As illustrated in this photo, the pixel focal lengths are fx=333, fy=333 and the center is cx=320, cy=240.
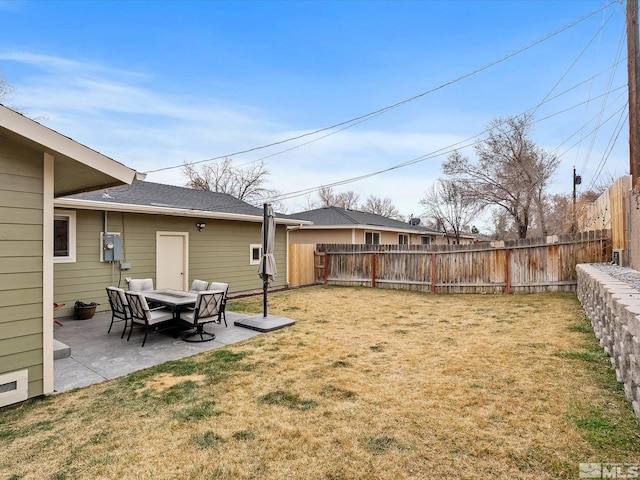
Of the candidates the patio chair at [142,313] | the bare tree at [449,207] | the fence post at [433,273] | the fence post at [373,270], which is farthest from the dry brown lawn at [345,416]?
the bare tree at [449,207]

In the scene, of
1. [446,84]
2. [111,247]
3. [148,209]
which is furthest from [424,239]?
[111,247]

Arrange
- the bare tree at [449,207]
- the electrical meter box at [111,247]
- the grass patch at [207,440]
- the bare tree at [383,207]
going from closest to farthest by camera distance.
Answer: the grass patch at [207,440] → the electrical meter box at [111,247] → the bare tree at [449,207] → the bare tree at [383,207]

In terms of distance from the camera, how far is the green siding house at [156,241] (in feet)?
23.9

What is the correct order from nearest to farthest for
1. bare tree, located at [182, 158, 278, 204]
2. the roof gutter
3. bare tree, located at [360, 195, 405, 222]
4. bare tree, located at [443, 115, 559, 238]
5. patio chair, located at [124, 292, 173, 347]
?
patio chair, located at [124, 292, 173, 347] < the roof gutter < bare tree, located at [443, 115, 559, 238] < bare tree, located at [182, 158, 278, 204] < bare tree, located at [360, 195, 405, 222]

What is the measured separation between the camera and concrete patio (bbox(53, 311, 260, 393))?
13.6 feet

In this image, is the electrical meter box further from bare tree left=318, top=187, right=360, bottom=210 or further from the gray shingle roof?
bare tree left=318, top=187, right=360, bottom=210

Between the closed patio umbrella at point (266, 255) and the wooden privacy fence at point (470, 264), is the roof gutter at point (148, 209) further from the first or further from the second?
the wooden privacy fence at point (470, 264)

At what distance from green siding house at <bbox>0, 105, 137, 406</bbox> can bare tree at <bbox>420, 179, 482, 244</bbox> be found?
22.2 m

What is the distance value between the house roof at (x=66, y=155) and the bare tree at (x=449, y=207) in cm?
2147

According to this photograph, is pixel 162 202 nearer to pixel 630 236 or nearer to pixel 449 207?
pixel 630 236

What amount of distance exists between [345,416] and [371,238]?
1501 centimetres

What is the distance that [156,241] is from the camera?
872 centimetres

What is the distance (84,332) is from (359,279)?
8.55m

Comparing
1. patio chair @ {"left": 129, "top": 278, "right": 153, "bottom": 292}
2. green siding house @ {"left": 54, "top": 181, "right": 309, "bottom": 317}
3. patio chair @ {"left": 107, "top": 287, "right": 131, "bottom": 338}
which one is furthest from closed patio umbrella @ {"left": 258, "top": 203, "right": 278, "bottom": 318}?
patio chair @ {"left": 129, "top": 278, "right": 153, "bottom": 292}
